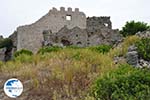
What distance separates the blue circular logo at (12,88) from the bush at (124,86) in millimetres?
1863

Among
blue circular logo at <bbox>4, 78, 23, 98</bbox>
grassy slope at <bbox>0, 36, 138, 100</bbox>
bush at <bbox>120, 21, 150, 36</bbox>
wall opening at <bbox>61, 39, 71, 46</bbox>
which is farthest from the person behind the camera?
wall opening at <bbox>61, 39, 71, 46</bbox>

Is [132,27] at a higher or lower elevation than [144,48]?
higher

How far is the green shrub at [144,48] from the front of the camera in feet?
48.4

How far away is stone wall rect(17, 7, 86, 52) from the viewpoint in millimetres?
48703

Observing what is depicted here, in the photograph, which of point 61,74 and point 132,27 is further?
point 132,27

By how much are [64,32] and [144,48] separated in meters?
28.5

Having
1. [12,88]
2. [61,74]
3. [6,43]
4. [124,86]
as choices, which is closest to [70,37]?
[6,43]

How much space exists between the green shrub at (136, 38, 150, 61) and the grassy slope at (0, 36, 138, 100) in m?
0.94

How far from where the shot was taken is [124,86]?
412 inches

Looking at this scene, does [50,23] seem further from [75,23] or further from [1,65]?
[1,65]

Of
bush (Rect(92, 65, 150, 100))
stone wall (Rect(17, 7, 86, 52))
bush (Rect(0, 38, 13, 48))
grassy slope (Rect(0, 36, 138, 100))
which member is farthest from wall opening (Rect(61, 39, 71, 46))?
bush (Rect(92, 65, 150, 100))

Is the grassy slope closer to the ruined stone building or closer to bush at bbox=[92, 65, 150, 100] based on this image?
bush at bbox=[92, 65, 150, 100]

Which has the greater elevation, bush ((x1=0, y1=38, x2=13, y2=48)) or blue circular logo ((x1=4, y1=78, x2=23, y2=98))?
bush ((x1=0, y1=38, x2=13, y2=48))

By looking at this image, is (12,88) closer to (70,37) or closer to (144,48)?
(144,48)
